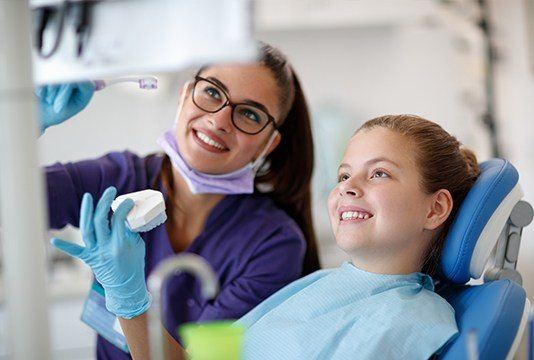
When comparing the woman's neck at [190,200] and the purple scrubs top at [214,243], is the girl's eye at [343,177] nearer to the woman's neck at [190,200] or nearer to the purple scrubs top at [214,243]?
the purple scrubs top at [214,243]

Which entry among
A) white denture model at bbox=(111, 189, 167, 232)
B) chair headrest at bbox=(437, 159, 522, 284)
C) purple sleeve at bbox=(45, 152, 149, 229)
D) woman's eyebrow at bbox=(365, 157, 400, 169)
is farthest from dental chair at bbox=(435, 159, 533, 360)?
purple sleeve at bbox=(45, 152, 149, 229)

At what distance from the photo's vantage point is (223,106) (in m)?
1.75

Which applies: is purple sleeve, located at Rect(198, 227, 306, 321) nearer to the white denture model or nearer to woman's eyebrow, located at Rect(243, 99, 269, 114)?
woman's eyebrow, located at Rect(243, 99, 269, 114)

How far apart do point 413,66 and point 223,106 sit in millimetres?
3121

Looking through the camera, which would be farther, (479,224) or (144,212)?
(479,224)

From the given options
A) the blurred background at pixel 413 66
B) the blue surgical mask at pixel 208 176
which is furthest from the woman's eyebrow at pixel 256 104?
the blurred background at pixel 413 66

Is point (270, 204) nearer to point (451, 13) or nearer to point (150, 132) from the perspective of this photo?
point (150, 132)

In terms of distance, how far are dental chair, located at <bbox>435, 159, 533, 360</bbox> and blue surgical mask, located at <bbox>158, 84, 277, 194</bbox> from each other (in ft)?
1.83

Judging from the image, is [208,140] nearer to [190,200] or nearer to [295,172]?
[190,200]

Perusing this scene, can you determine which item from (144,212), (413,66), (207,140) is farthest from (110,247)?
(413,66)

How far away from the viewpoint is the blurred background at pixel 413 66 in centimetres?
436

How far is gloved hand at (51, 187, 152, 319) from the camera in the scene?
51.8 inches

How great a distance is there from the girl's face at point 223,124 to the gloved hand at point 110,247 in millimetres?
436

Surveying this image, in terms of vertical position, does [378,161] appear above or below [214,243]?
above
